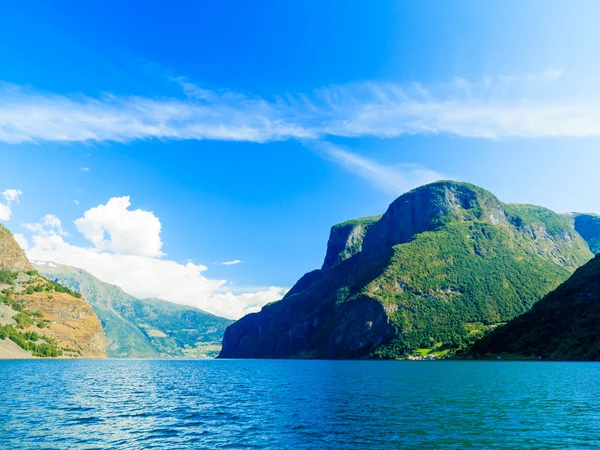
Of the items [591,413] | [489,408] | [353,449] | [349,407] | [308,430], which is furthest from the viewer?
[349,407]

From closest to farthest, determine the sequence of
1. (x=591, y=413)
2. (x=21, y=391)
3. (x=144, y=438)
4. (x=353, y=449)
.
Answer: (x=353, y=449) < (x=144, y=438) < (x=591, y=413) < (x=21, y=391)

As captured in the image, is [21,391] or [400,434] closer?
[400,434]

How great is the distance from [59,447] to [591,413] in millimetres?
58985

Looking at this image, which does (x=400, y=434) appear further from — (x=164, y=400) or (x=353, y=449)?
(x=164, y=400)

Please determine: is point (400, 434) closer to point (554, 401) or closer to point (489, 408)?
point (489, 408)

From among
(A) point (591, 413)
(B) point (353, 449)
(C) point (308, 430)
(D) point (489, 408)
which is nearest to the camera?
(B) point (353, 449)

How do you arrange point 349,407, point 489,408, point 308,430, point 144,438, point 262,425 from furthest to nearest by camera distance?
point 349,407 → point 489,408 → point 262,425 → point 308,430 → point 144,438

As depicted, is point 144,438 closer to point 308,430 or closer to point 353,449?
point 308,430

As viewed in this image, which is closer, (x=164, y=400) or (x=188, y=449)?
(x=188, y=449)

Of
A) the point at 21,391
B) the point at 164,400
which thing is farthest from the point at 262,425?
the point at 21,391

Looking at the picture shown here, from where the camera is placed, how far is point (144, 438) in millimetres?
40844

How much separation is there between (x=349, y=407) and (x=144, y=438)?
29.8m

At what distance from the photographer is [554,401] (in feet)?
205

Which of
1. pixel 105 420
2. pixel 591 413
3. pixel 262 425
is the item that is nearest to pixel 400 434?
pixel 262 425
